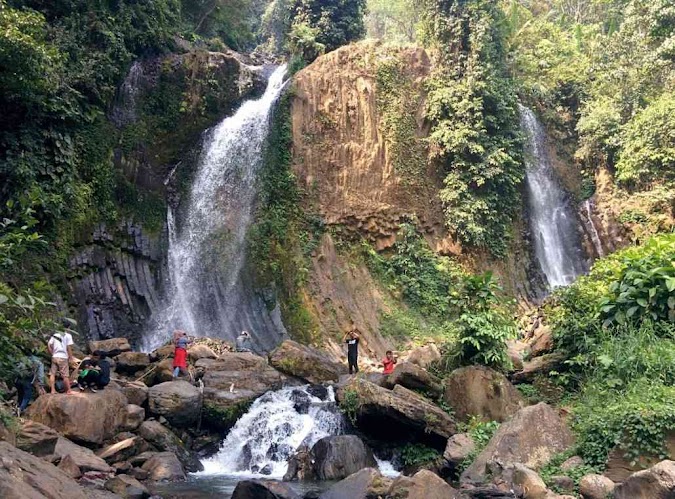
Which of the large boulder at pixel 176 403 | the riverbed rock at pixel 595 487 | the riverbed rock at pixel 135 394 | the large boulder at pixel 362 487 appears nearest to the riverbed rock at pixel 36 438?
the riverbed rock at pixel 135 394

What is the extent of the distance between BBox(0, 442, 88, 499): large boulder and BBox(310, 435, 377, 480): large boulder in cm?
551

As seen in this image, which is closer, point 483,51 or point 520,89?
point 483,51

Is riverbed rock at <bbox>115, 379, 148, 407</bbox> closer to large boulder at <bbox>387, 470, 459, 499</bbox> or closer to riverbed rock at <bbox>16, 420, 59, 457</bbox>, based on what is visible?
riverbed rock at <bbox>16, 420, 59, 457</bbox>

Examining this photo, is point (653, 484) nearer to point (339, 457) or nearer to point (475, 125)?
point (339, 457)

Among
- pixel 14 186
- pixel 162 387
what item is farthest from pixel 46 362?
pixel 14 186

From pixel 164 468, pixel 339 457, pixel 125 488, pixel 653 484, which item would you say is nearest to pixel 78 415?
pixel 164 468

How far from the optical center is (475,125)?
2395cm

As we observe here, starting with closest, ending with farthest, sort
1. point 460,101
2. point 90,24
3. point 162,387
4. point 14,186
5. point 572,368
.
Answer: point 572,368, point 162,387, point 14,186, point 90,24, point 460,101

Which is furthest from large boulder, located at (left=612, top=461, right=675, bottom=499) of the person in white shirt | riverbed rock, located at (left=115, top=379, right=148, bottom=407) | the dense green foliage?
the dense green foliage

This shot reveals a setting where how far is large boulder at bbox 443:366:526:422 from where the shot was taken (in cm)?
1165

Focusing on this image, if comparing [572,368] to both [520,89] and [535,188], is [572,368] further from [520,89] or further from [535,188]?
[520,89]

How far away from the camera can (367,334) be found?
68.3 feet

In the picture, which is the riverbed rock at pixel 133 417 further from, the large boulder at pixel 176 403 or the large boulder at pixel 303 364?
the large boulder at pixel 303 364

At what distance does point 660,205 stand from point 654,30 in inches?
282
